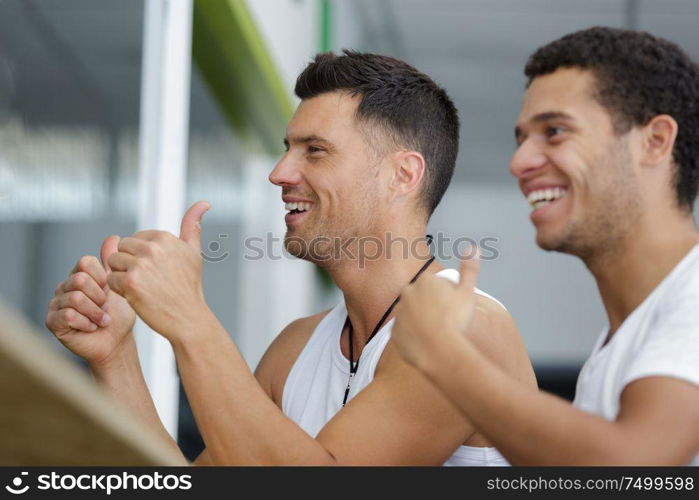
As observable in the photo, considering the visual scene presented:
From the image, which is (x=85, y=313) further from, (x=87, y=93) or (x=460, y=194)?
(x=460, y=194)

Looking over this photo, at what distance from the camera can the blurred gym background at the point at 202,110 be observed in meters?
1.80

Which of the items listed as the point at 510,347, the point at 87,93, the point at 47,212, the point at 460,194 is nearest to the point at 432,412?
the point at 510,347

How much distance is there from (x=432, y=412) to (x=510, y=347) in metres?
0.19

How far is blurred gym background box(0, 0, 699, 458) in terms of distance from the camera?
70.9 inches

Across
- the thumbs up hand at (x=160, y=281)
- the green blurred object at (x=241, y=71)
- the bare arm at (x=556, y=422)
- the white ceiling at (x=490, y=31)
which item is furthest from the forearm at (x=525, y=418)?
the white ceiling at (x=490, y=31)

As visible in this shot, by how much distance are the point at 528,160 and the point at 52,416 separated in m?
0.75

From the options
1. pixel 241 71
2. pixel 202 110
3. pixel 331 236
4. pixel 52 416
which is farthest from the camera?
pixel 241 71

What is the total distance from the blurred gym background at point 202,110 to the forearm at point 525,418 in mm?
1097

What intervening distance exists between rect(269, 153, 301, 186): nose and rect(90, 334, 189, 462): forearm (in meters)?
0.42

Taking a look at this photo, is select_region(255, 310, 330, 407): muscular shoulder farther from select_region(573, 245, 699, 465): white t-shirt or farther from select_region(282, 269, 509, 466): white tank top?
select_region(573, 245, 699, 465): white t-shirt

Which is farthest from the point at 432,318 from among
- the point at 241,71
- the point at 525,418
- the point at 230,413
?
the point at 241,71

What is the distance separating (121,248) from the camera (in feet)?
3.71

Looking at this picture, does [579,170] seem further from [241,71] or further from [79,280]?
[241,71]

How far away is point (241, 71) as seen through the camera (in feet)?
11.6
